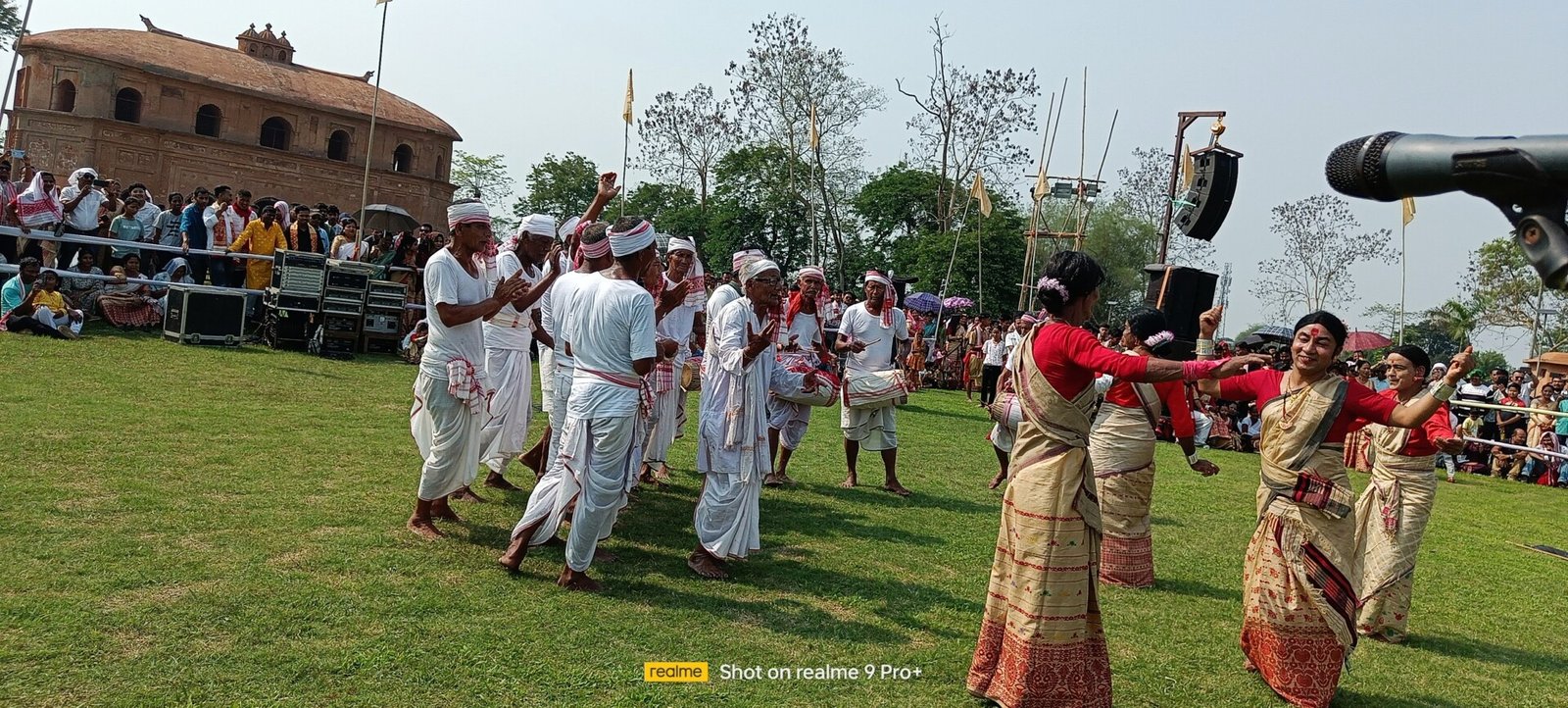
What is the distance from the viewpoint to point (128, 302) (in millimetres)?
13930

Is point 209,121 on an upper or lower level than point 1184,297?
upper

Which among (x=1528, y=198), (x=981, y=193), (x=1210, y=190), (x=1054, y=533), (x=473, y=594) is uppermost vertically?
(x=981, y=193)

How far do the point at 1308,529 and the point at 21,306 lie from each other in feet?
44.9

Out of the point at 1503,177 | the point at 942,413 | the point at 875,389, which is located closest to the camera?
the point at 1503,177

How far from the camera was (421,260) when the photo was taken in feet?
55.5

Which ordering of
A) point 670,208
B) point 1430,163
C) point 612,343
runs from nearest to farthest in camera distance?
point 1430,163 < point 612,343 < point 670,208

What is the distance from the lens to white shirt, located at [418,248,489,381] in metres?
6.12

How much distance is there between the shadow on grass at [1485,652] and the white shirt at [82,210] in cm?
1667

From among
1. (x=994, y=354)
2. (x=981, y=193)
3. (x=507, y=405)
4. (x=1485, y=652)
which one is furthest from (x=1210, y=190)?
(x=981, y=193)

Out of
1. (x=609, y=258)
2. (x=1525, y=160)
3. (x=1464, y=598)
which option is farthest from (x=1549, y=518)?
(x=1525, y=160)

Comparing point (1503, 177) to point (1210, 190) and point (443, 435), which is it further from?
point (1210, 190)

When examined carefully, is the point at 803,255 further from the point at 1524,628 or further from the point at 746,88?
the point at 1524,628

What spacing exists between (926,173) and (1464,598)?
4095 cm

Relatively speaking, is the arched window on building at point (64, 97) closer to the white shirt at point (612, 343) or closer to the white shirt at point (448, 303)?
the white shirt at point (448, 303)
